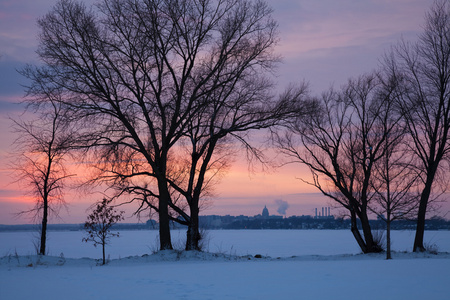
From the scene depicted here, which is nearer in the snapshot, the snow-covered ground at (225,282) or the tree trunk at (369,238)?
the snow-covered ground at (225,282)

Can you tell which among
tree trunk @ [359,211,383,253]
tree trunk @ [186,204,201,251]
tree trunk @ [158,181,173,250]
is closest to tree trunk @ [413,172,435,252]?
tree trunk @ [359,211,383,253]

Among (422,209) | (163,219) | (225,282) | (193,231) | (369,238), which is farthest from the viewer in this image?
(369,238)

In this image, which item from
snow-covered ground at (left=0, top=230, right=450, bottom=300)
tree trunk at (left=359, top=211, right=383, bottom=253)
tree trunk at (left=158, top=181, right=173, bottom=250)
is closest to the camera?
snow-covered ground at (left=0, top=230, right=450, bottom=300)

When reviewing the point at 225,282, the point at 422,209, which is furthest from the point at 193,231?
the point at 422,209

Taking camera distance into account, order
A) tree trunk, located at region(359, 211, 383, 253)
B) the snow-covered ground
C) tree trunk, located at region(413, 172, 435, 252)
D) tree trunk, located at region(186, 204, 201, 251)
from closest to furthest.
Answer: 1. the snow-covered ground
2. tree trunk, located at region(186, 204, 201, 251)
3. tree trunk, located at region(413, 172, 435, 252)
4. tree trunk, located at region(359, 211, 383, 253)

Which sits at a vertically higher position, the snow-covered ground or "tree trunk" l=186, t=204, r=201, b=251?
"tree trunk" l=186, t=204, r=201, b=251

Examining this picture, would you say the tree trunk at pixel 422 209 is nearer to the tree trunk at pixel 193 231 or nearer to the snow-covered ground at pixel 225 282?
the snow-covered ground at pixel 225 282

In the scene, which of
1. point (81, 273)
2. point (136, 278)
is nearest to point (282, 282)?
point (136, 278)

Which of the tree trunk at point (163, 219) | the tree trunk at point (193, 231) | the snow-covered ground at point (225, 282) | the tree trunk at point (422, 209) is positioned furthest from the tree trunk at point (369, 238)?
the tree trunk at point (163, 219)

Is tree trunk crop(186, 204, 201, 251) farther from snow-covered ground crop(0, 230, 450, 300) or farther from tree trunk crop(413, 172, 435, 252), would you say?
tree trunk crop(413, 172, 435, 252)

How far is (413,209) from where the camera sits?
92.5ft

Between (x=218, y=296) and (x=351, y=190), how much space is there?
2029 cm

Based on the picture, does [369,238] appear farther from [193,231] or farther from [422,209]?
[193,231]

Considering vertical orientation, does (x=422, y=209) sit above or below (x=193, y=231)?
above
